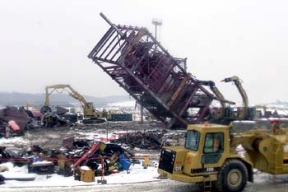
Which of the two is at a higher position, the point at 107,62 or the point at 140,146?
the point at 107,62

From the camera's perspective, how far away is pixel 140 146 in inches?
809

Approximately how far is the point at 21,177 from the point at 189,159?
5408 mm

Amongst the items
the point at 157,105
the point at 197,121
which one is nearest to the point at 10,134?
the point at 157,105

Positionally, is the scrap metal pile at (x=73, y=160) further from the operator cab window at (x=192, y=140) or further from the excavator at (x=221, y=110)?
the excavator at (x=221, y=110)

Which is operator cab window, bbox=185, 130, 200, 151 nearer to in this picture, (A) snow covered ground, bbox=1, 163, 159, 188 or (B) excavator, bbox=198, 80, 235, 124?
(A) snow covered ground, bbox=1, 163, 159, 188

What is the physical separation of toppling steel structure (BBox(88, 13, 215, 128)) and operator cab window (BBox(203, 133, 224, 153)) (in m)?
15.1

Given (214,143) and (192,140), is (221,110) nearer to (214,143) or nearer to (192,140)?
(192,140)

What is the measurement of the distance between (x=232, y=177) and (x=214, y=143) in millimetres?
1072

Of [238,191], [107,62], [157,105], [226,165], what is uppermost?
[107,62]

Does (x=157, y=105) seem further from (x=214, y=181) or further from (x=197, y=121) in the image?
(x=214, y=181)

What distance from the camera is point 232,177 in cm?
1121

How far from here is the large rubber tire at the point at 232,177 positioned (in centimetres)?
1105

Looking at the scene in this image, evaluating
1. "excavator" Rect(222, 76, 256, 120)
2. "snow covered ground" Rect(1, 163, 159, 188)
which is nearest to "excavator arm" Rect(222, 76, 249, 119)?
"excavator" Rect(222, 76, 256, 120)

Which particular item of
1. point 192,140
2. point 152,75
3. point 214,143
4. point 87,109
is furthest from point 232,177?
point 87,109
